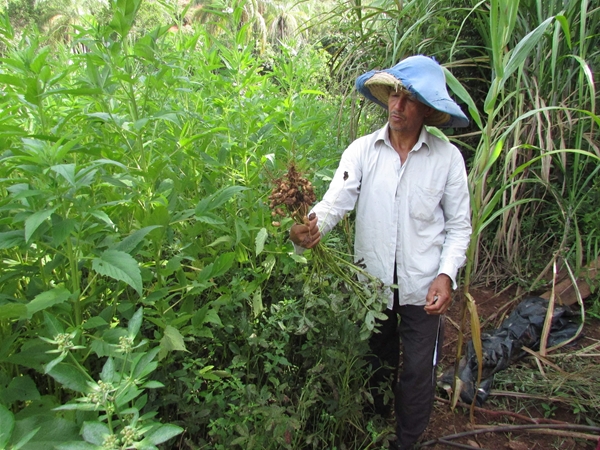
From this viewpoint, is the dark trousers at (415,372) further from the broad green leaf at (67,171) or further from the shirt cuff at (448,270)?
the broad green leaf at (67,171)

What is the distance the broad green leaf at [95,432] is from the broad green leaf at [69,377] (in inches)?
3.6

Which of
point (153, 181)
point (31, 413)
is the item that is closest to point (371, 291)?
point (153, 181)

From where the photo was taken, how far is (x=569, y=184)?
320cm

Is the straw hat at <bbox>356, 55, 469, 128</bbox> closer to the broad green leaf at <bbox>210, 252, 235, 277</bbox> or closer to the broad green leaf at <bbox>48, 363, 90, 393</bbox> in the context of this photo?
the broad green leaf at <bbox>210, 252, 235, 277</bbox>

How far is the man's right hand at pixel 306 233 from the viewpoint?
1636mm

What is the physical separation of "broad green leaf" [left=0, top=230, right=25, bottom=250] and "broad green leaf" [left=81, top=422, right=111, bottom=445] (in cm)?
50

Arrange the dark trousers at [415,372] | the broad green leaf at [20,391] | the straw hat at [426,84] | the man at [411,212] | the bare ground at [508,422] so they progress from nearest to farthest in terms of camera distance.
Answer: the broad green leaf at [20,391]
the straw hat at [426,84]
the man at [411,212]
the dark trousers at [415,372]
the bare ground at [508,422]

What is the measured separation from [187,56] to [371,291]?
137 cm

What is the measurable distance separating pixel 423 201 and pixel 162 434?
1400 mm

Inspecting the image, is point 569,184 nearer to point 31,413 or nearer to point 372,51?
point 372,51

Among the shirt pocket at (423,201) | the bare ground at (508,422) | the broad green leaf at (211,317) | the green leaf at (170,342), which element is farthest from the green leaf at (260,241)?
the bare ground at (508,422)

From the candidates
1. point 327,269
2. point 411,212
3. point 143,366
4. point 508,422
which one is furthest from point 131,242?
point 508,422

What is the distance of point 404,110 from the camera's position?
6.40ft

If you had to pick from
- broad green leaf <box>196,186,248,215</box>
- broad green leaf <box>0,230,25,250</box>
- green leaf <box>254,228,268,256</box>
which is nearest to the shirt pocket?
green leaf <box>254,228,268,256</box>
